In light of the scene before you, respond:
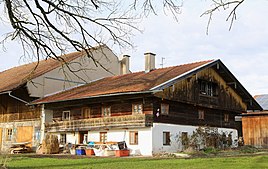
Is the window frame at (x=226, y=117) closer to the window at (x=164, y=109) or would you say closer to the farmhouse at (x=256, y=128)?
the farmhouse at (x=256, y=128)

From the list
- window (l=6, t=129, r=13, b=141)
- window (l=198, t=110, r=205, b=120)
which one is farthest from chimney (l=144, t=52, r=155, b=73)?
window (l=6, t=129, r=13, b=141)

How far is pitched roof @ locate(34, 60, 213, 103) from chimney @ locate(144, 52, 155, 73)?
1.86 feet

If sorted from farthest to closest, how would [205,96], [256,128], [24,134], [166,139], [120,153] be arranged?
[256,128]
[24,134]
[205,96]
[166,139]
[120,153]

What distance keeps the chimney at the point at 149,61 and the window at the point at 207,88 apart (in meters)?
4.53

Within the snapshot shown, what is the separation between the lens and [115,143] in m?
24.0

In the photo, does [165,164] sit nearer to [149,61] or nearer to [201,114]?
[201,114]

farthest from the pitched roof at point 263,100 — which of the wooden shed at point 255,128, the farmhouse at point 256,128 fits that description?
the wooden shed at point 255,128

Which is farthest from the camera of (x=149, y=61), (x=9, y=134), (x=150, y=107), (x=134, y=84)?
(x=9, y=134)

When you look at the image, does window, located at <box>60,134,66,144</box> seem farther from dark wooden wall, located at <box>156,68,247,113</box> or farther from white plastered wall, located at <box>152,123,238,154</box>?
dark wooden wall, located at <box>156,68,247,113</box>

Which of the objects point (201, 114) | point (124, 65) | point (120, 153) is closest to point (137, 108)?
point (120, 153)

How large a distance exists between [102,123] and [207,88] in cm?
893

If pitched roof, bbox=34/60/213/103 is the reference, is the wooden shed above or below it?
below

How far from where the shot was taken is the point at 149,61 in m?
31.1

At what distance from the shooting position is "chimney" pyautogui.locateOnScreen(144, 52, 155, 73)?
102 ft
